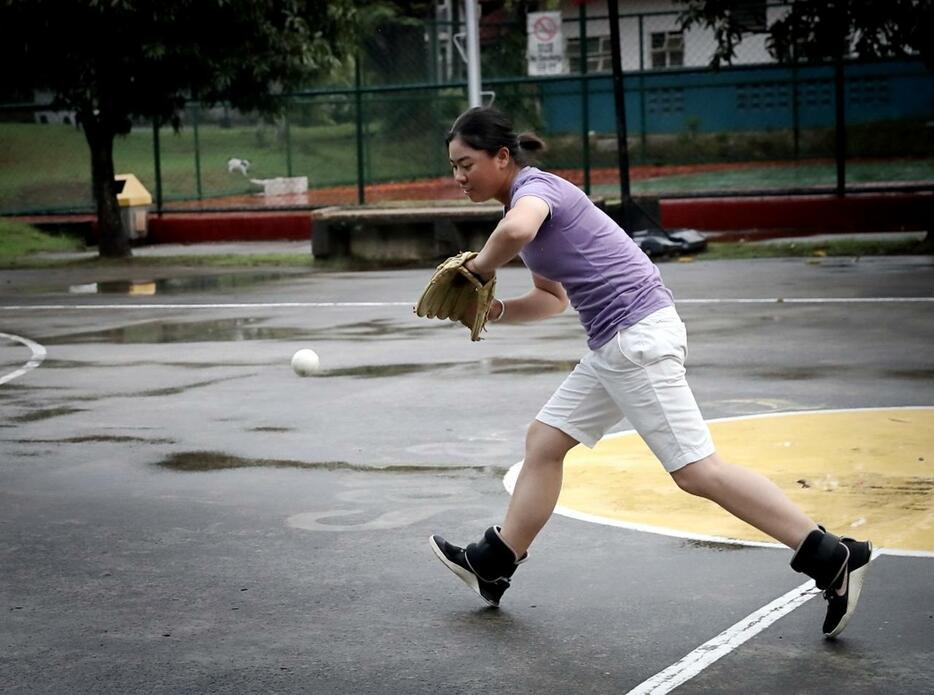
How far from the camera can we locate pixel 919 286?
17016mm

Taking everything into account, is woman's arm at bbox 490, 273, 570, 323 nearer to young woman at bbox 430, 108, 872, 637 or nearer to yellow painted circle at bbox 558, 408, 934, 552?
young woman at bbox 430, 108, 872, 637

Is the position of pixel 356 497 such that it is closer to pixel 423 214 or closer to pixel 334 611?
pixel 334 611

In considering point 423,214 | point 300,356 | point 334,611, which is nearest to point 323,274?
point 423,214

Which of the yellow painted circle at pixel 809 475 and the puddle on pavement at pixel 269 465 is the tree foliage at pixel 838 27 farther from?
the puddle on pavement at pixel 269 465

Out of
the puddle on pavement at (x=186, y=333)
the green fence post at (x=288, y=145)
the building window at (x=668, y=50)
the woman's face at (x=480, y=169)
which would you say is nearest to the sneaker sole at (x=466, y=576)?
the woman's face at (x=480, y=169)

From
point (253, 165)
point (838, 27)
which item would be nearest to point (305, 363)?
point (838, 27)

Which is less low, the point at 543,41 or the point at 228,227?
the point at 543,41

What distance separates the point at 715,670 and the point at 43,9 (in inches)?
762

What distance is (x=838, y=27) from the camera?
2027cm

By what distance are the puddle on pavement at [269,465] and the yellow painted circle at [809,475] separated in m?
→ 0.57

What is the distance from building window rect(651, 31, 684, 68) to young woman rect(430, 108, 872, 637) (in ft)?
99.4

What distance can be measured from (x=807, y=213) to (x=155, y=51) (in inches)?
394

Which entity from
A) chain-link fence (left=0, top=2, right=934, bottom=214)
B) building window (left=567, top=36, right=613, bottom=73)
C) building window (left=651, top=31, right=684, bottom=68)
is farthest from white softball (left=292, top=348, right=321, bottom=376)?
building window (left=567, top=36, right=613, bottom=73)

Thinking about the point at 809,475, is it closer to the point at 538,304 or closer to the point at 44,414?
the point at 538,304
